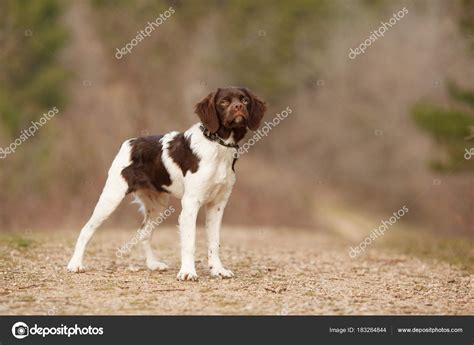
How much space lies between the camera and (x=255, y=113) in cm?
867

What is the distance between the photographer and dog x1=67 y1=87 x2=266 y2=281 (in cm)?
851

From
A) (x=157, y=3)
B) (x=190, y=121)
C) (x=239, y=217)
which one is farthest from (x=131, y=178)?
(x=157, y=3)

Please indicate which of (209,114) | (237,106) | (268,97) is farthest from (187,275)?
(268,97)

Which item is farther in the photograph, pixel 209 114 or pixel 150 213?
pixel 150 213

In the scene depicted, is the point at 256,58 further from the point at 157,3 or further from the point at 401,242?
the point at 401,242

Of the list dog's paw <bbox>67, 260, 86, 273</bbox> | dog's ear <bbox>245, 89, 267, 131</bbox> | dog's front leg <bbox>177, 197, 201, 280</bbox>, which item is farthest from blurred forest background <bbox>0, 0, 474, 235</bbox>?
dog's paw <bbox>67, 260, 86, 273</bbox>

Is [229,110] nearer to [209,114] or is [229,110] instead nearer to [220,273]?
[209,114]

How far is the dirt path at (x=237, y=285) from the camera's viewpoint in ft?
23.0

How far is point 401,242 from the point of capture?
640 inches

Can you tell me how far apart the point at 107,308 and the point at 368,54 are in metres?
28.0

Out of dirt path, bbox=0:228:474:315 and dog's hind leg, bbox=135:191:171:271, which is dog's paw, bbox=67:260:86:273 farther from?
dog's hind leg, bbox=135:191:171:271

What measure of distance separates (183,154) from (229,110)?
2.69ft

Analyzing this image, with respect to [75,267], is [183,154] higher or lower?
higher

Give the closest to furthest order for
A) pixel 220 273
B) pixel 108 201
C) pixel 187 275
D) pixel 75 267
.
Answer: pixel 187 275, pixel 220 273, pixel 75 267, pixel 108 201
